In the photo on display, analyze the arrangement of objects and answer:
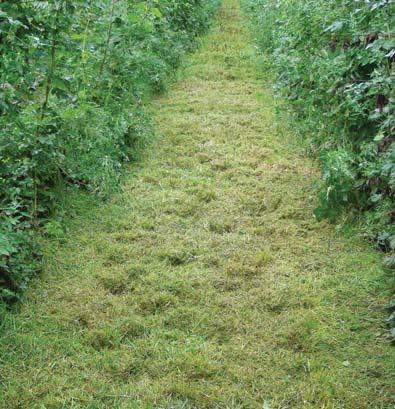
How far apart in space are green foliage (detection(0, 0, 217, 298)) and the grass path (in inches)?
11.8

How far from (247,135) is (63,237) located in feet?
8.26

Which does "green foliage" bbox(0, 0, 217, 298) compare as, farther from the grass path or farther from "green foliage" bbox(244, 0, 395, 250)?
"green foliage" bbox(244, 0, 395, 250)

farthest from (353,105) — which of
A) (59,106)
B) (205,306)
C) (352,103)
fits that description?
(59,106)

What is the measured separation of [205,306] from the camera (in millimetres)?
2979

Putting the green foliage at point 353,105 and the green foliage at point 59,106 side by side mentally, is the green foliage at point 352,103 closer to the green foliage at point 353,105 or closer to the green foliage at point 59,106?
the green foliage at point 353,105

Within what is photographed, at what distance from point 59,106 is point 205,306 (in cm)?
189

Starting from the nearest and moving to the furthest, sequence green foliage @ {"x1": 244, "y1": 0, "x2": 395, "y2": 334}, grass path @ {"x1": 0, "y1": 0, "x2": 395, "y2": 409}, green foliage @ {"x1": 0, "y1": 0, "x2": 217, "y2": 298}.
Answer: grass path @ {"x1": 0, "y1": 0, "x2": 395, "y2": 409}, green foliage @ {"x1": 0, "y1": 0, "x2": 217, "y2": 298}, green foliage @ {"x1": 244, "y1": 0, "x2": 395, "y2": 334}

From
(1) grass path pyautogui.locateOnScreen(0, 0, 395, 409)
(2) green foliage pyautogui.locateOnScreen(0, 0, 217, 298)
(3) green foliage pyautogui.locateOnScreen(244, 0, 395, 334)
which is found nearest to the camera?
(1) grass path pyautogui.locateOnScreen(0, 0, 395, 409)

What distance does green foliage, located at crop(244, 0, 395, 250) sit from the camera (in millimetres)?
3312

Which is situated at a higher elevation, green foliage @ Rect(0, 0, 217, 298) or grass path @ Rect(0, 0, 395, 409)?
green foliage @ Rect(0, 0, 217, 298)

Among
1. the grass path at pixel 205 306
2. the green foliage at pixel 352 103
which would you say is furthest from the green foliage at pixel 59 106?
the green foliage at pixel 352 103

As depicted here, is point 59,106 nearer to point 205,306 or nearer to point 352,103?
point 205,306

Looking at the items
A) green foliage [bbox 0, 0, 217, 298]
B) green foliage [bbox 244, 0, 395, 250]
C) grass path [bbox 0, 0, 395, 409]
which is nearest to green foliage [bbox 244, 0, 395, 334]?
green foliage [bbox 244, 0, 395, 250]

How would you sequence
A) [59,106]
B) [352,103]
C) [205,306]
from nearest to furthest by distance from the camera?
1. [205,306]
2. [352,103]
3. [59,106]
